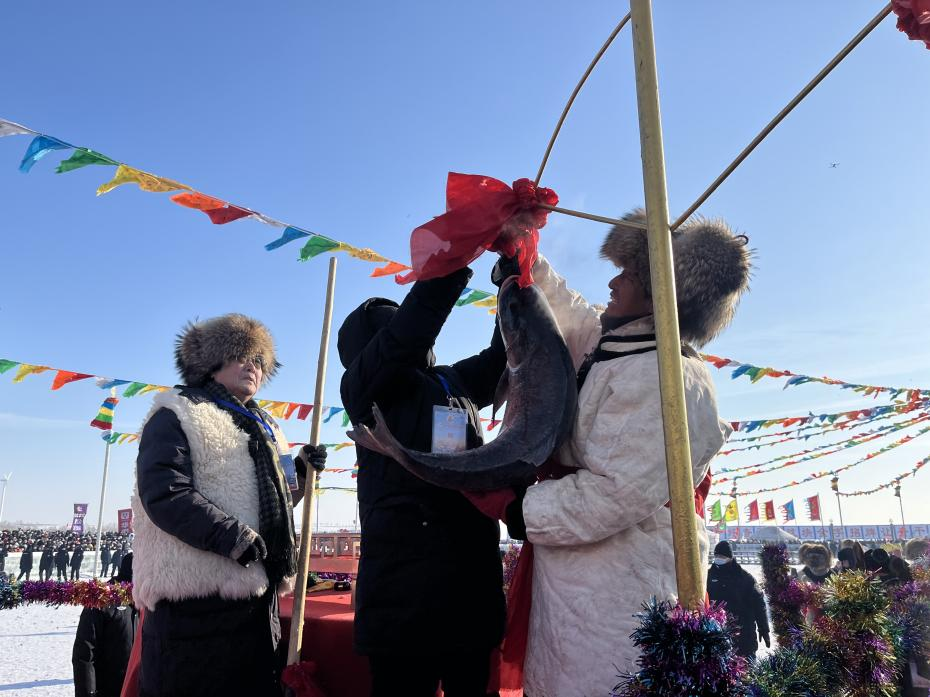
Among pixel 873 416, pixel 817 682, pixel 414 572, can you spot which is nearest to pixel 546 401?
pixel 414 572

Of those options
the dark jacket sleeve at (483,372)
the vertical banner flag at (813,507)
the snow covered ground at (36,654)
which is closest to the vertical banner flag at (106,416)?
the snow covered ground at (36,654)

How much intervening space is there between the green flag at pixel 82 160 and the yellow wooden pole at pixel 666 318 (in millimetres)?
3633

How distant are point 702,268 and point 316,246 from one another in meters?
3.23

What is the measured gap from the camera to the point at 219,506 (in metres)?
2.55

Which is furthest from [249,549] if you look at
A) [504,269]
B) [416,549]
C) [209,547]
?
[504,269]

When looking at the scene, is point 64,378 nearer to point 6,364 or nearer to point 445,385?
point 6,364

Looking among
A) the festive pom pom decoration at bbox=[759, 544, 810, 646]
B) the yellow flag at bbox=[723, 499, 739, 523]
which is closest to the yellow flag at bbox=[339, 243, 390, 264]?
the festive pom pom decoration at bbox=[759, 544, 810, 646]

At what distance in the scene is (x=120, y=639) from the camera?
5.36 metres

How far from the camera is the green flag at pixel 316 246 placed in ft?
14.7

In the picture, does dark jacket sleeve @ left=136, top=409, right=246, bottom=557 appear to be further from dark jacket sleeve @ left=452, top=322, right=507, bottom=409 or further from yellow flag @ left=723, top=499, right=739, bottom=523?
yellow flag @ left=723, top=499, right=739, bottom=523

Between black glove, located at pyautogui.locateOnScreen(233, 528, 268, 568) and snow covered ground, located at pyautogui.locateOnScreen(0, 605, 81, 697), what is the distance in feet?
17.3

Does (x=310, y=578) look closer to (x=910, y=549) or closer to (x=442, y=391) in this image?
(x=442, y=391)

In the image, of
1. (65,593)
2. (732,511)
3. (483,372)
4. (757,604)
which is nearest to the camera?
(483,372)

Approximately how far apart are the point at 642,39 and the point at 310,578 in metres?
3.27
